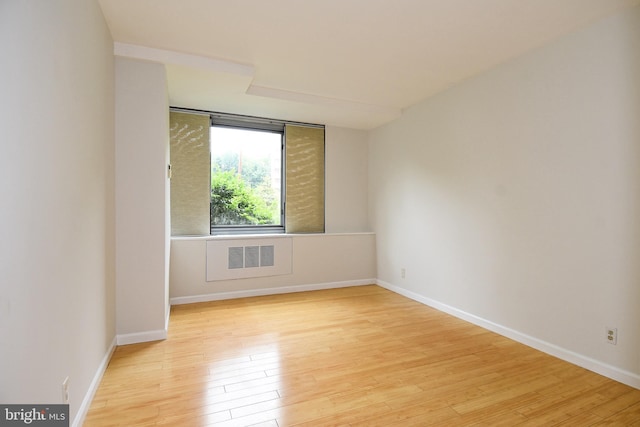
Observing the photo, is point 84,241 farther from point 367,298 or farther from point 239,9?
point 367,298

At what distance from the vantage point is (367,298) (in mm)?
4414

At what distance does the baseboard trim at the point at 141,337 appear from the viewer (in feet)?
9.34

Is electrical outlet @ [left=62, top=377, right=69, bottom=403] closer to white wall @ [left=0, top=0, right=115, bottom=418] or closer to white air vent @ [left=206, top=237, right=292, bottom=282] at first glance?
white wall @ [left=0, top=0, right=115, bottom=418]

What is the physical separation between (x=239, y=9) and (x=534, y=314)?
3538 mm

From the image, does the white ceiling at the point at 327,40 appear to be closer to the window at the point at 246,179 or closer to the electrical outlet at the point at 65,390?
the window at the point at 246,179

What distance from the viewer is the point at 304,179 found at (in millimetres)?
5047

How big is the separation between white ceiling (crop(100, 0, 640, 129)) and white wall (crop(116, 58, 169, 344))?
1.04 ft

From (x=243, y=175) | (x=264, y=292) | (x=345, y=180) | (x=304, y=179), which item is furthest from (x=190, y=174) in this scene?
(x=345, y=180)

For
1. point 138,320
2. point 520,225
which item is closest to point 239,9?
point 138,320

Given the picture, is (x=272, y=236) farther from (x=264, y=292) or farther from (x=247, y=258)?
(x=264, y=292)

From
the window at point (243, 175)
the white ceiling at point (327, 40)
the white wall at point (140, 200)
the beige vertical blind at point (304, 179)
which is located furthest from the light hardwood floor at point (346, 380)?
the white ceiling at point (327, 40)

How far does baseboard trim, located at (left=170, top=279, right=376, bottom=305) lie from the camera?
13.6 feet

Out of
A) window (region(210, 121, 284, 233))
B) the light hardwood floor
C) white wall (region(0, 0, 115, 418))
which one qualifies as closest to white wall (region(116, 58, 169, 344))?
the light hardwood floor

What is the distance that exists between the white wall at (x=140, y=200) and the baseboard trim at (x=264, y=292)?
115 cm
